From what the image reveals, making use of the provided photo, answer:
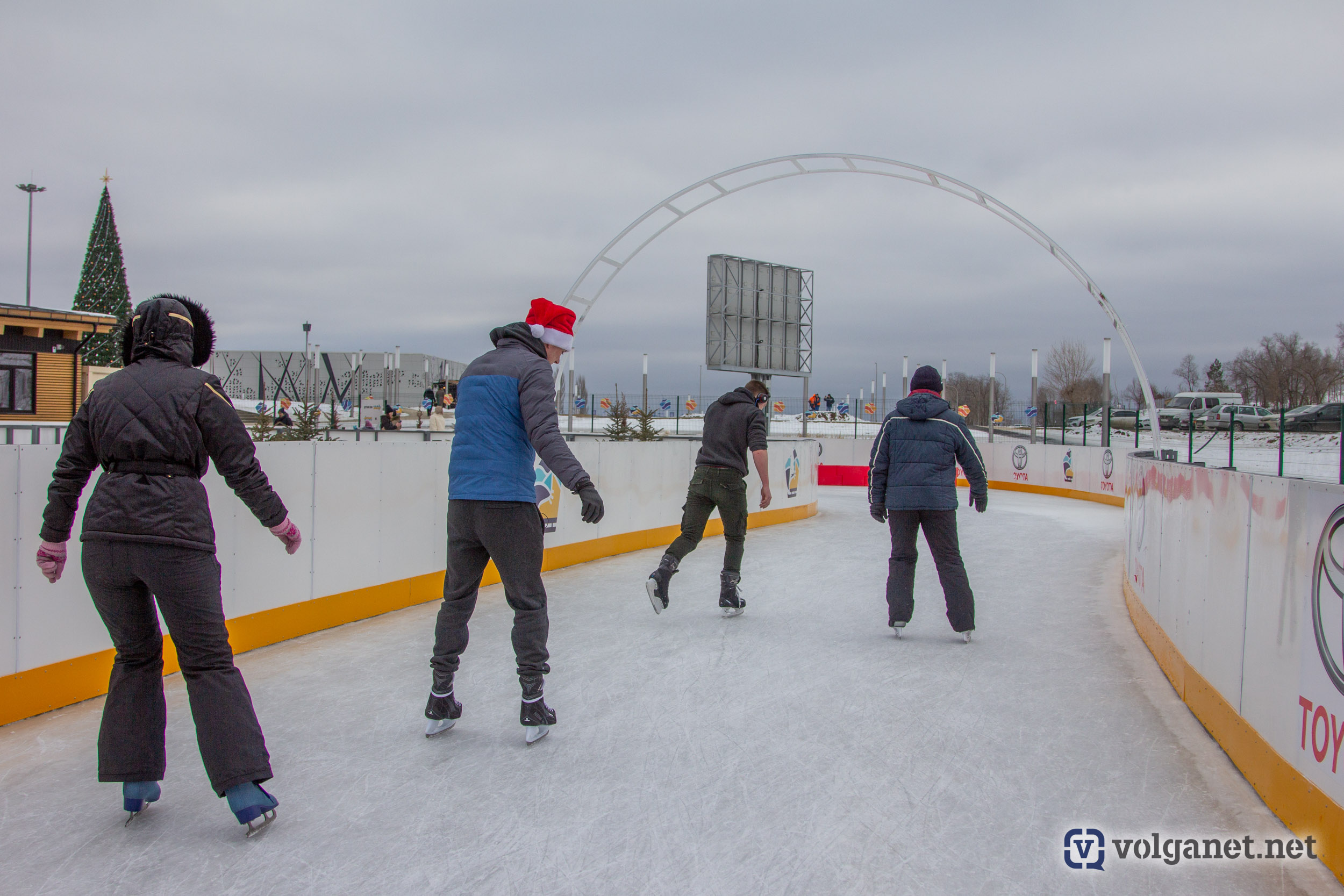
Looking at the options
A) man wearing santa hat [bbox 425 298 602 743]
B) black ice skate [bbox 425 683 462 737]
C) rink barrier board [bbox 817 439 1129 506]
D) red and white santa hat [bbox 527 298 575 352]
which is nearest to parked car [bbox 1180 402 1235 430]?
red and white santa hat [bbox 527 298 575 352]

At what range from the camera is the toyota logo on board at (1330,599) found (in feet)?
7.64

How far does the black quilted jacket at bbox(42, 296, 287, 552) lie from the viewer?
2482mm

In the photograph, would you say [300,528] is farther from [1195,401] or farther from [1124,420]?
[1195,401]

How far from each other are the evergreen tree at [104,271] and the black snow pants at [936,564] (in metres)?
43.4

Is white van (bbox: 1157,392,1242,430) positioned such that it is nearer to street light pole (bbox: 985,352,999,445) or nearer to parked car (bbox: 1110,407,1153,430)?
parked car (bbox: 1110,407,1153,430)

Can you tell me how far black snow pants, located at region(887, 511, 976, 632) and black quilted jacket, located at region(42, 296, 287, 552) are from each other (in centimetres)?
380

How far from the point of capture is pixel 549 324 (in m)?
3.73

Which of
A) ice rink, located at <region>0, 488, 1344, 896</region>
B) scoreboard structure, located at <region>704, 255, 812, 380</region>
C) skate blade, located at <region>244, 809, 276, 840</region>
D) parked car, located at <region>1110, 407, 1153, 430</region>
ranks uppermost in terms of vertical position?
scoreboard structure, located at <region>704, 255, 812, 380</region>

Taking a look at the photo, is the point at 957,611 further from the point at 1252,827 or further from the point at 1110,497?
the point at 1110,497

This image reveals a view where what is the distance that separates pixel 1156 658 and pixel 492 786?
398 cm

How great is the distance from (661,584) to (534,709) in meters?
2.38

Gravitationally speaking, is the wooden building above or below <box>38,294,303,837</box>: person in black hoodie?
above

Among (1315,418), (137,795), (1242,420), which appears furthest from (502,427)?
(1242,420)

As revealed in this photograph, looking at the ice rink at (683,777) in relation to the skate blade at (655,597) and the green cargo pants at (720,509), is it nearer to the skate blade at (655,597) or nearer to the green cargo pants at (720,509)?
the skate blade at (655,597)
